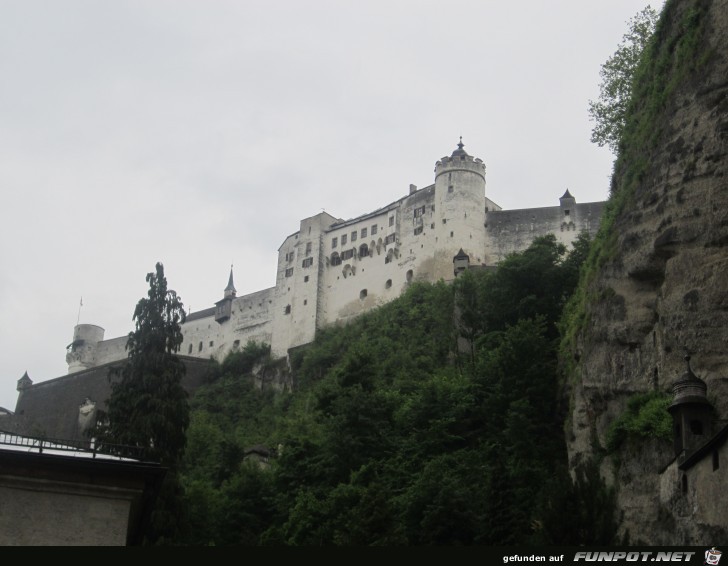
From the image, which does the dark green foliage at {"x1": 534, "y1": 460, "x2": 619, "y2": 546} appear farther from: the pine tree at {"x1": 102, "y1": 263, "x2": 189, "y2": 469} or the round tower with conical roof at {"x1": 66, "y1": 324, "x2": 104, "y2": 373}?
the round tower with conical roof at {"x1": 66, "y1": 324, "x2": 104, "y2": 373}

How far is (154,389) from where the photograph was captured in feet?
132

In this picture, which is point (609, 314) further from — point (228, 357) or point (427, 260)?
point (228, 357)

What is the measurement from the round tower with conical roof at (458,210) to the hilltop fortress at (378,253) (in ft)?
0.26

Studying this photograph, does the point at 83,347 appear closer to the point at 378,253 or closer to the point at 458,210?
the point at 378,253

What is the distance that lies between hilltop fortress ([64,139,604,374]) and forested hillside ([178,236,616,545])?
1558 centimetres

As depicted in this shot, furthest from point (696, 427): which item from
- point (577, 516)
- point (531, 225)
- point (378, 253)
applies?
point (378, 253)

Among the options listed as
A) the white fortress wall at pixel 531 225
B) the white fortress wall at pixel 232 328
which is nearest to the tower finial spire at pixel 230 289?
the white fortress wall at pixel 232 328

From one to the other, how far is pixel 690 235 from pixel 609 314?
13.8 feet

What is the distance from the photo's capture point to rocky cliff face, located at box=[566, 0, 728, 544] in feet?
97.5

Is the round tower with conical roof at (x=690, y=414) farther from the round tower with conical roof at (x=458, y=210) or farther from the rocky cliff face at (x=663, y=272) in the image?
the round tower with conical roof at (x=458, y=210)

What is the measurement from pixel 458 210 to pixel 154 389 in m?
46.9

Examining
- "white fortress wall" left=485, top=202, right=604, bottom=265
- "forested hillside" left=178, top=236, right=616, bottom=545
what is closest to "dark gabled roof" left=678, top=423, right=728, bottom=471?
"forested hillside" left=178, top=236, right=616, bottom=545

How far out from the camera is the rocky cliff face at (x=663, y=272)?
97.5 feet

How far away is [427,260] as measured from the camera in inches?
3322
